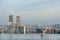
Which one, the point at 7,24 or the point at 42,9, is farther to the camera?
the point at 42,9

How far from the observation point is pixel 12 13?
199 inches

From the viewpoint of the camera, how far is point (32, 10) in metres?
5.18

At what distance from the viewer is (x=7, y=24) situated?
482 cm

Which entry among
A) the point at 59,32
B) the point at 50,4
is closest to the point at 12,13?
the point at 50,4

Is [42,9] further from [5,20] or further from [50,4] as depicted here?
[5,20]

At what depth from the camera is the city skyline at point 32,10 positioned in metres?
4.89

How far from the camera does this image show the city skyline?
4891 mm

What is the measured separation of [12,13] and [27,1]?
0.60 meters

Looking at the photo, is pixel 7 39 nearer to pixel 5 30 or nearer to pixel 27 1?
pixel 5 30

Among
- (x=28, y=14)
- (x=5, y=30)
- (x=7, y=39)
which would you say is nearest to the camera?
(x=7, y=39)

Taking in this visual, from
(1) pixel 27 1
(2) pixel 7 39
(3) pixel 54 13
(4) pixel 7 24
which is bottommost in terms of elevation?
(2) pixel 7 39

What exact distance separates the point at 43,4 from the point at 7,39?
63.5 inches

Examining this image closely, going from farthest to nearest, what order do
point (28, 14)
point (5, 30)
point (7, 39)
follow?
1. point (28, 14)
2. point (5, 30)
3. point (7, 39)

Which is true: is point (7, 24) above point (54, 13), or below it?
below
